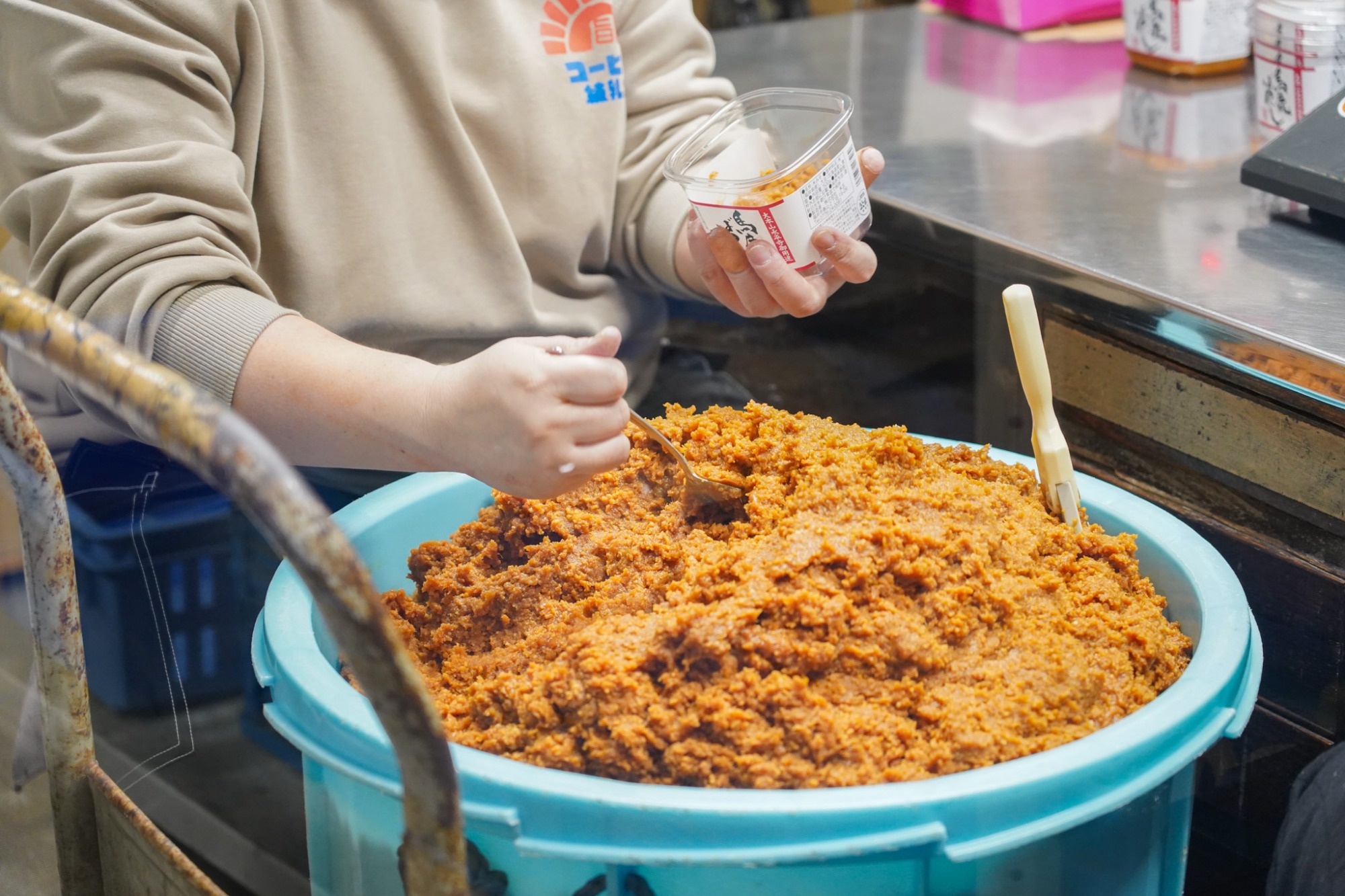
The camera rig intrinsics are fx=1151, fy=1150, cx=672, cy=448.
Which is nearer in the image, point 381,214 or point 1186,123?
point 381,214

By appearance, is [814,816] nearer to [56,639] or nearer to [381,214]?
[56,639]

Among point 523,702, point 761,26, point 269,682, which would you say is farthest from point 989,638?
point 761,26

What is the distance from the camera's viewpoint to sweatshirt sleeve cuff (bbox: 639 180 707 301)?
1.32 m

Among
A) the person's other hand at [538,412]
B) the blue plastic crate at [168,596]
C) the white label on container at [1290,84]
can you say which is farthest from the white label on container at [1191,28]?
the blue plastic crate at [168,596]

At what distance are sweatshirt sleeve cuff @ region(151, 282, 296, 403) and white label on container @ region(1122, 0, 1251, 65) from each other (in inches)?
60.1

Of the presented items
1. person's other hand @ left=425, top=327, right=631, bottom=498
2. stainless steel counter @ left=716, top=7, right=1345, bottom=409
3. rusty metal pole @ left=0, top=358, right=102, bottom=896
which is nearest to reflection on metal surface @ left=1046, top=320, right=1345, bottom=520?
stainless steel counter @ left=716, top=7, right=1345, bottom=409

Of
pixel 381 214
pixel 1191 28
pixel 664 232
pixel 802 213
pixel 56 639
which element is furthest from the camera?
pixel 1191 28

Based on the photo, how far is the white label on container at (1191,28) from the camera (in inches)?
69.5

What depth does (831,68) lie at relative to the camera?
202 centimetres

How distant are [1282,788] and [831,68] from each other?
138 centimetres

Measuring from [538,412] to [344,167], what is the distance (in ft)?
1.55

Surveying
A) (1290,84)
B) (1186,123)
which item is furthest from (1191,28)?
(1290,84)

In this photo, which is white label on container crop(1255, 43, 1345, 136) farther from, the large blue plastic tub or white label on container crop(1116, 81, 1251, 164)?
the large blue plastic tub

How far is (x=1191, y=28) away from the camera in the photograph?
5.89 feet
